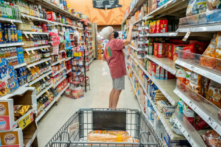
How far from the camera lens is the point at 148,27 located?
9.91 feet

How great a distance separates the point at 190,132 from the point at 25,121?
1.94 m

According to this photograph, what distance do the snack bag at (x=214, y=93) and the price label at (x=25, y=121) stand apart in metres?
2.06

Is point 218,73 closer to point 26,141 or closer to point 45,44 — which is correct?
point 26,141

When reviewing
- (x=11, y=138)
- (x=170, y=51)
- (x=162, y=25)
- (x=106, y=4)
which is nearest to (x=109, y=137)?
(x=11, y=138)

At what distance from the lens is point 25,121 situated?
7.20ft

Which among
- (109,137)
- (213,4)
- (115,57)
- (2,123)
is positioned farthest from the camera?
(115,57)

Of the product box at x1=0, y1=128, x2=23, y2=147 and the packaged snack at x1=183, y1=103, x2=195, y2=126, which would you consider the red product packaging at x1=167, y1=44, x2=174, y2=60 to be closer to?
the packaged snack at x1=183, y1=103, x2=195, y2=126

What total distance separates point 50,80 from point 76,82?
35.9 inches

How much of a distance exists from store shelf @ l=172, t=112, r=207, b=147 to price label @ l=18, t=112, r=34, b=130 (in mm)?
1799

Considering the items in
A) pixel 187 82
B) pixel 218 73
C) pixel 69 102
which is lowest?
pixel 69 102

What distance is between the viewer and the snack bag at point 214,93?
1162 mm

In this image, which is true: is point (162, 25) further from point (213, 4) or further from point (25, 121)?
point (25, 121)

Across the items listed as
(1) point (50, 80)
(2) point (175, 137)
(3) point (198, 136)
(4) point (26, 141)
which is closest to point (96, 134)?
(2) point (175, 137)

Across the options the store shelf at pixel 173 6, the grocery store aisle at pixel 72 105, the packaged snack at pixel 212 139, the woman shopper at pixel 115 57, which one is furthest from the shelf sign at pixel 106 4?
the packaged snack at pixel 212 139
